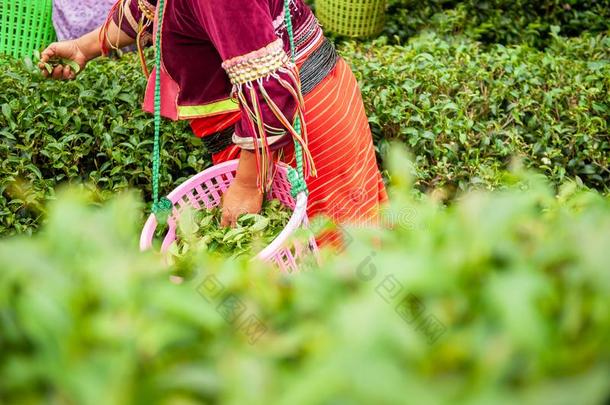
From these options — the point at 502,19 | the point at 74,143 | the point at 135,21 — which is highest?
the point at 135,21

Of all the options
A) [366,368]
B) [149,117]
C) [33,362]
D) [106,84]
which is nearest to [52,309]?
[33,362]

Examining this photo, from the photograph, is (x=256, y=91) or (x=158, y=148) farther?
(x=158, y=148)

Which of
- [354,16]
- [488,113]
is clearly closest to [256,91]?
[488,113]

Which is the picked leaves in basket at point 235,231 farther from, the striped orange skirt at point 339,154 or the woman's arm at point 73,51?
the woman's arm at point 73,51

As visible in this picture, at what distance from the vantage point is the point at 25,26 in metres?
3.57

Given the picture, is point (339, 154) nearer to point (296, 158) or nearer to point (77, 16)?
point (296, 158)

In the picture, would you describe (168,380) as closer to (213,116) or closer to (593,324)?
(593,324)

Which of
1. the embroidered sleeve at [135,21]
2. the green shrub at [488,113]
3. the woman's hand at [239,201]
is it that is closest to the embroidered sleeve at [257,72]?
the woman's hand at [239,201]

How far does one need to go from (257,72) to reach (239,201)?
432 millimetres

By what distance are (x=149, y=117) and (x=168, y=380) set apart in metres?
2.08

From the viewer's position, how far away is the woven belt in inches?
79.6

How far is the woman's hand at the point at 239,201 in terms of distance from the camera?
198 centimetres

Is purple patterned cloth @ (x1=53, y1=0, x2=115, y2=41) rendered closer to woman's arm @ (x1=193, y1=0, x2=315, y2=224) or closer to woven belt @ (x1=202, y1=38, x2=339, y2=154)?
woven belt @ (x1=202, y1=38, x2=339, y2=154)

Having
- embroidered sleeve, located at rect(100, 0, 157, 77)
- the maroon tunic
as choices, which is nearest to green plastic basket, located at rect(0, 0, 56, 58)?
embroidered sleeve, located at rect(100, 0, 157, 77)
